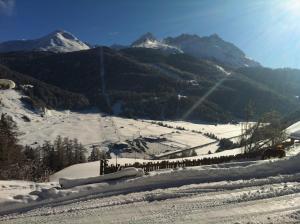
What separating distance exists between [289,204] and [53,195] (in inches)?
329

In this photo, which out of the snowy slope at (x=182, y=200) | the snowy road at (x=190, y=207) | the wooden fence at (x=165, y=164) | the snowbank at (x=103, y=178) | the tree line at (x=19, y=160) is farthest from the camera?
the tree line at (x=19, y=160)

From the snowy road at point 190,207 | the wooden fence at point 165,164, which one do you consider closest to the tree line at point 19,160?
the wooden fence at point 165,164

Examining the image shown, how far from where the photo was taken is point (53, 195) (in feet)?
53.9

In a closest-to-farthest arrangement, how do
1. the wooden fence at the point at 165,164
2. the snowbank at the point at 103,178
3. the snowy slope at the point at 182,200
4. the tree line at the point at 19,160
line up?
the snowy slope at the point at 182,200 < the snowbank at the point at 103,178 < the wooden fence at the point at 165,164 < the tree line at the point at 19,160

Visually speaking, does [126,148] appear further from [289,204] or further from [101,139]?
[289,204]

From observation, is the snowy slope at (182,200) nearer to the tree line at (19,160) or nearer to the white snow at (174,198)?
the white snow at (174,198)

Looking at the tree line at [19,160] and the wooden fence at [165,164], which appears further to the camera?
the tree line at [19,160]

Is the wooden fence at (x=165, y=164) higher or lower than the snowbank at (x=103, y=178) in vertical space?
higher

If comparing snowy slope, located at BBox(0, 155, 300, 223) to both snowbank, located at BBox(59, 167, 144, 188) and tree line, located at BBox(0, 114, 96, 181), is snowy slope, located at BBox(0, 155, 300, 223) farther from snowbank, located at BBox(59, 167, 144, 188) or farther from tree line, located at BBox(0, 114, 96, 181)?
tree line, located at BBox(0, 114, 96, 181)

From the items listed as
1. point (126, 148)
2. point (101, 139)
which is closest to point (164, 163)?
point (126, 148)

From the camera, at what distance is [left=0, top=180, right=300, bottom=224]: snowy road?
12039 mm

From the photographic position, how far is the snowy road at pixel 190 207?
1204cm

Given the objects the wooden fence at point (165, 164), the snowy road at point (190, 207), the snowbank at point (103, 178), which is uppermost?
the wooden fence at point (165, 164)

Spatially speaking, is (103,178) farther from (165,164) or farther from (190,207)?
(165,164)
